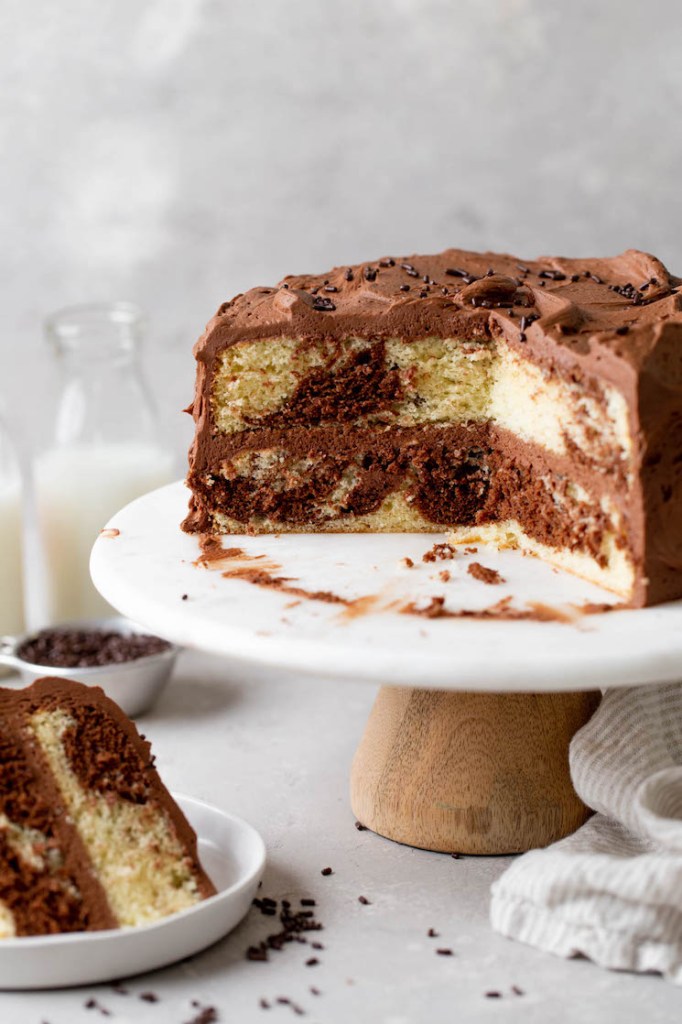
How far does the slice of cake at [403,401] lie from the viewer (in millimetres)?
3568

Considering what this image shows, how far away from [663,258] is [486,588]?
363 centimetres

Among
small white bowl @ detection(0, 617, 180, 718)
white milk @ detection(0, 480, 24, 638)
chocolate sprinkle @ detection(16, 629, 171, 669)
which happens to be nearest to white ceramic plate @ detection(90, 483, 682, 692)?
small white bowl @ detection(0, 617, 180, 718)

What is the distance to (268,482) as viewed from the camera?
3844mm

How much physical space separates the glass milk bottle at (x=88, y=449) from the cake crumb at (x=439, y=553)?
1842mm

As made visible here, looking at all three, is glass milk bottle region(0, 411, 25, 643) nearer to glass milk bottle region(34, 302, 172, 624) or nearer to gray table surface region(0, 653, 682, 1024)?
glass milk bottle region(34, 302, 172, 624)

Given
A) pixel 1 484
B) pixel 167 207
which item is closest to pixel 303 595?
pixel 1 484

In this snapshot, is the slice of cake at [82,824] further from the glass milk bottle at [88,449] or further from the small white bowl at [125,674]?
the glass milk bottle at [88,449]

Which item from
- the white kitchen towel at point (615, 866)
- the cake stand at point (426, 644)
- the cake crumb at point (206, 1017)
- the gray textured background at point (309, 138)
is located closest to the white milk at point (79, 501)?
the cake stand at point (426, 644)

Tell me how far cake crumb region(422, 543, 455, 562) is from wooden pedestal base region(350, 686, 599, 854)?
0.35 metres

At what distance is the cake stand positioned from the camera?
2.71 m

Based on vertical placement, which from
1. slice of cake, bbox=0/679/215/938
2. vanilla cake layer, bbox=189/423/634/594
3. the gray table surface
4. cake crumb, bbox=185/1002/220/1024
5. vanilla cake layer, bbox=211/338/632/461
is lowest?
the gray table surface

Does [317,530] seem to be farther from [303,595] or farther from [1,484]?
[1,484]

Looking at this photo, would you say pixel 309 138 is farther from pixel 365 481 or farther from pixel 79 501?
pixel 365 481

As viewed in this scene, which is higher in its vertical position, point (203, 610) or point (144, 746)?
point (203, 610)
